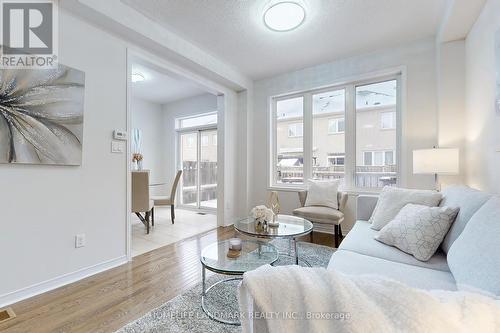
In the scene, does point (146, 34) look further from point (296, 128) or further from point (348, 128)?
point (348, 128)

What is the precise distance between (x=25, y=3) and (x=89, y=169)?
142 cm

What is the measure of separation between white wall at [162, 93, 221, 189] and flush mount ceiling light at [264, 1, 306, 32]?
317cm

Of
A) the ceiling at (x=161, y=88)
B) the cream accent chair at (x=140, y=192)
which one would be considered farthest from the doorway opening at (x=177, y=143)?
the cream accent chair at (x=140, y=192)

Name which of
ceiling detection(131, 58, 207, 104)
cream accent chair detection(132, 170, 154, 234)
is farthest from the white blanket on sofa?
ceiling detection(131, 58, 207, 104)

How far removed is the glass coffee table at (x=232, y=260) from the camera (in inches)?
60.9

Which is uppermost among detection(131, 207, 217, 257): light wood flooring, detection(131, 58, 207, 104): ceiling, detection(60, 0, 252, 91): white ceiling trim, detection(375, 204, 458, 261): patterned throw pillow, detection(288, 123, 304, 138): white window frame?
detection(131, 58, 207, 104): ceiling

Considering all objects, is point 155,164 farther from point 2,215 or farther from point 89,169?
point 2,215

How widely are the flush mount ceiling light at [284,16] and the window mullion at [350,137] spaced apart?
149 cm

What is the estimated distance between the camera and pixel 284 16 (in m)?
2.31

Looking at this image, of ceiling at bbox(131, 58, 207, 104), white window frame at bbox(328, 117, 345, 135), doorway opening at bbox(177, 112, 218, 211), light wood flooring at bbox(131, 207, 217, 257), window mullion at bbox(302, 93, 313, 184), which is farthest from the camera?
doorway opening at bbox(177, 112, 218, 211)

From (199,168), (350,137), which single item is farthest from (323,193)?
(199,168)

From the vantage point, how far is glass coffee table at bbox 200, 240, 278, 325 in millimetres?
1546

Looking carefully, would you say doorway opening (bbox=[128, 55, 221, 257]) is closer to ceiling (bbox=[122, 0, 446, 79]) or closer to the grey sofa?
ceiling (bbox=[122, 0, 446, 79])

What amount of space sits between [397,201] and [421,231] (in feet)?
1.72
